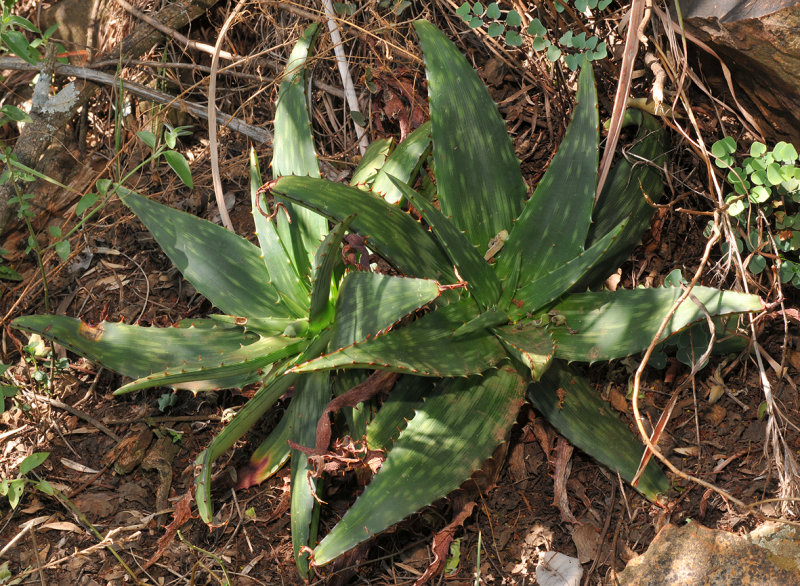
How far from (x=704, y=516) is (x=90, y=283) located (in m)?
2.01

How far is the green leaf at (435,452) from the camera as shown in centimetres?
151

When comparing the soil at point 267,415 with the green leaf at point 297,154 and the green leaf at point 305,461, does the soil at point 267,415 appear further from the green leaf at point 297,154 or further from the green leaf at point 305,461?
the green leaf at point 297,154

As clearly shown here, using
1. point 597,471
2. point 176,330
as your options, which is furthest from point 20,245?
point 597,471

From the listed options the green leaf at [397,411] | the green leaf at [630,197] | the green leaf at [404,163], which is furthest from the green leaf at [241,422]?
the green leaf at [630,197]

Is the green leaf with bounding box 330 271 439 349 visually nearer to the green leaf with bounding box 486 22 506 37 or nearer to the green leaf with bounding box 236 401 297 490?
the green leaf with bounding box 236 401 297 490

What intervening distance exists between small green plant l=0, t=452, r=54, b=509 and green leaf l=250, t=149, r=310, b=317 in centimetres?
76

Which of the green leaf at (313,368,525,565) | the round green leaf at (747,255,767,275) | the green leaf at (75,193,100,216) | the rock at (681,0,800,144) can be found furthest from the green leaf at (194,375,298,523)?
the rock at (681,0,800,144)

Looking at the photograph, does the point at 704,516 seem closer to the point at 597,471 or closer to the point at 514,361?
the point at 597,471

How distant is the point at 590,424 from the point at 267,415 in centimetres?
93

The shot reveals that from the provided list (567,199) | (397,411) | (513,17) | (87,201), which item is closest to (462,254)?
(567,199)

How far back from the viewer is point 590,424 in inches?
68.8

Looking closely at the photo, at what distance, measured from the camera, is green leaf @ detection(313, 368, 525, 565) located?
Result: 4.95 feet

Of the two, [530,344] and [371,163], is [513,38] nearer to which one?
[371,163]

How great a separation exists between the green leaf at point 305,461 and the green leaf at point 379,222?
381mm
